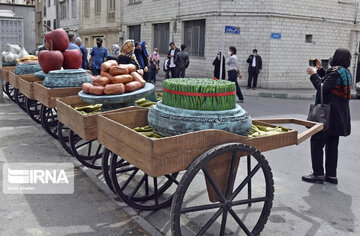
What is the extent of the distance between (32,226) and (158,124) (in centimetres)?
151

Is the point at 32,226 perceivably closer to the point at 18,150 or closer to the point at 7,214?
the point at 7,214

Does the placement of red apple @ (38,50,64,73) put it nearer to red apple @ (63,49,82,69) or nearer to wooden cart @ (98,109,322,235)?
red apple @ (63,49,82,69)

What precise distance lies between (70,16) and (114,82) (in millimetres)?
33295

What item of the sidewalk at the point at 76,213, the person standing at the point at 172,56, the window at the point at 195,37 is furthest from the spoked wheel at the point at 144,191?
the window at the point at 195,37

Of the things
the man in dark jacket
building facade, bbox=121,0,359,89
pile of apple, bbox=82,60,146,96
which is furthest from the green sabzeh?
building facade, bbox=121,0,359,89

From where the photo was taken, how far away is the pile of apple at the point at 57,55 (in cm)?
590

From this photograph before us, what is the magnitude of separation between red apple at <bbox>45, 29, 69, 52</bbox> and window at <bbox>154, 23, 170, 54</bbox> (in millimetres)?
15198

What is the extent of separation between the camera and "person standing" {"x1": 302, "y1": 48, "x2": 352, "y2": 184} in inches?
183

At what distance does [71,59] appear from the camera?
6.14 m

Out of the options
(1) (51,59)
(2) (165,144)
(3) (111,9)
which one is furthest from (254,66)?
(3) (111,9)

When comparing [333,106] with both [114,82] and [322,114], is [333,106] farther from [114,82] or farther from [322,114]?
[114,82]

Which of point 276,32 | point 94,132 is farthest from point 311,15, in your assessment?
point 94,132

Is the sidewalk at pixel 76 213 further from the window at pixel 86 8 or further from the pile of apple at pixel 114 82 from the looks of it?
the window at pixel 86 8

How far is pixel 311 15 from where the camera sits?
1814 cm
